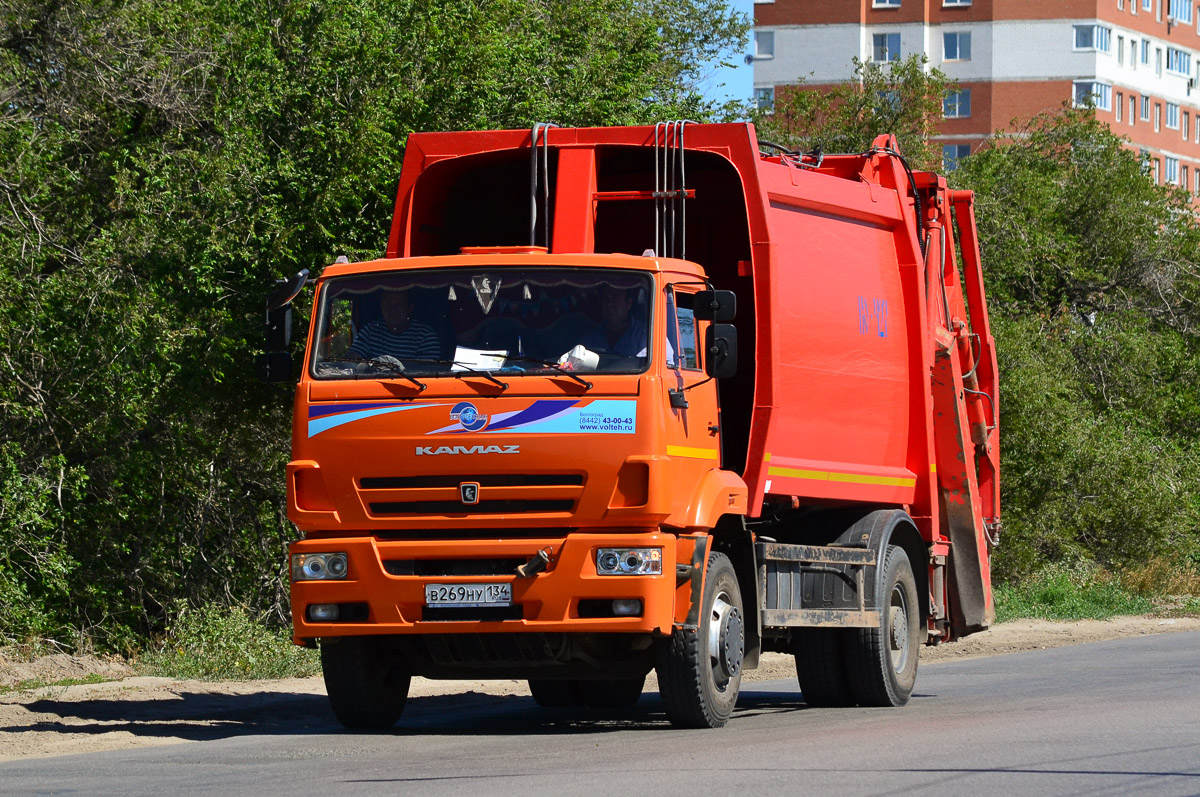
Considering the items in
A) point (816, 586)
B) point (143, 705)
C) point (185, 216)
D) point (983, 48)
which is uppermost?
point (983, 48)

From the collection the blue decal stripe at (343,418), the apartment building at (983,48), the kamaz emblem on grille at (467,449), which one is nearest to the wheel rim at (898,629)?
the kamaz emblem on grille at (467,449)

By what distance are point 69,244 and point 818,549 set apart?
13386 mm

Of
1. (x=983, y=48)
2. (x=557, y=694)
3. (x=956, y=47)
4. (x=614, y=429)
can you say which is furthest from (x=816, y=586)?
(x=956, y=47)

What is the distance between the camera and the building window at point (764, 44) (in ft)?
298

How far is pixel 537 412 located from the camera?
10031mm

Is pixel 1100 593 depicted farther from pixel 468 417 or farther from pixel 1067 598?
pixel 468 417

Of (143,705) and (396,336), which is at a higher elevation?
(396,336)

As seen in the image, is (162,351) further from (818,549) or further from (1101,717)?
(1101,717)

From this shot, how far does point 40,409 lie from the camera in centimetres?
2006

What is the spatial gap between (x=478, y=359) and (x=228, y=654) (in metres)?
6.95

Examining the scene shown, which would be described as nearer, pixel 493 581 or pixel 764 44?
pixel 493 581

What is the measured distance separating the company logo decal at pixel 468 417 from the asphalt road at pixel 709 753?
1.83 meters

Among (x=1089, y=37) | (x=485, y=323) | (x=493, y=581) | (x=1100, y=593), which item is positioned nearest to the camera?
(x=493, y=581)

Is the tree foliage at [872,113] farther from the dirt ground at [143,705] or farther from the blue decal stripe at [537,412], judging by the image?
the blue decal stripe at [537,412]
